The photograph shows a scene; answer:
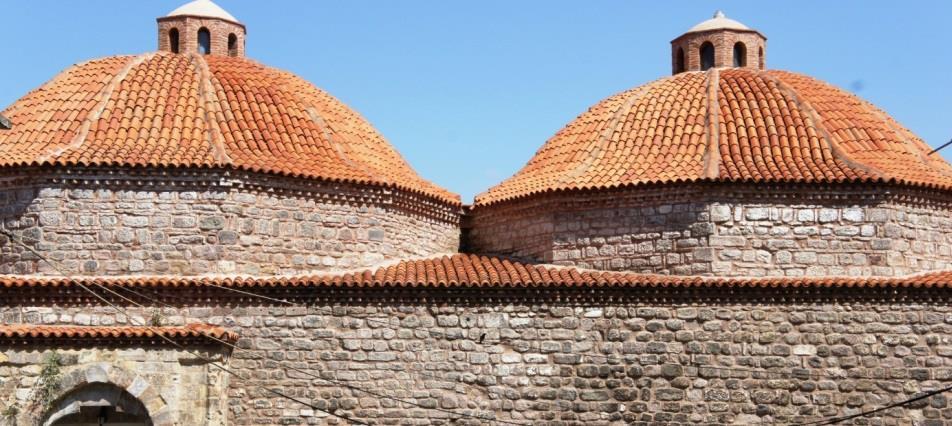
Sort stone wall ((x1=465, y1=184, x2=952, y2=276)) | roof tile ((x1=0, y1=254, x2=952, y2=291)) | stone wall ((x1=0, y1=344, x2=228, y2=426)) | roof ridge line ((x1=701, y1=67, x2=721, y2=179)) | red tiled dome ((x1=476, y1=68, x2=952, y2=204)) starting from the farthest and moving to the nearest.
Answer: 1. red tiled dome ((x1=476, y1=68, x2=952, y2=204))
2. roof ridge line ((x1=701, y1=67, x2=721, y2=179))
3. stone wall ((x1=465, y1=184, x2=952, y2=276))
4. roof tile ((x1=0, y1=254, x2=952, y2=291))
5. stone wall ((x1=0, y1=344, x2=228, y2=426))

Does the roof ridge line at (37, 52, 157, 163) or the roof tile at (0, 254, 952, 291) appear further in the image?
the roof ridge line at (37, 52, 157, 163)

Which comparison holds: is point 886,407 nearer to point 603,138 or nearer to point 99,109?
point 603,138

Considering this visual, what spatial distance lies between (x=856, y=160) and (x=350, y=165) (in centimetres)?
600

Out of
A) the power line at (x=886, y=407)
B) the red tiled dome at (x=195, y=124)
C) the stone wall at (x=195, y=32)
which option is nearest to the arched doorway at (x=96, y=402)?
the red tiled dome at (x=195, y=124)

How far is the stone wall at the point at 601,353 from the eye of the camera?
14.8 meters

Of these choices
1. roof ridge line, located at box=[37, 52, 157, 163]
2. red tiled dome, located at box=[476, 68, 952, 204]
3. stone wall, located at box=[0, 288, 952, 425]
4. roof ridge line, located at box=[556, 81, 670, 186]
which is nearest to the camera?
stone wall, located at box=[0, 288, 952, 425]

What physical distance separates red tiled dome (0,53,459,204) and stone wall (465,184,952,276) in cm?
261

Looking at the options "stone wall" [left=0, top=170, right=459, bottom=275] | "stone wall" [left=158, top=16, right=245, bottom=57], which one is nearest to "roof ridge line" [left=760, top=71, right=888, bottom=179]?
"stone wall" [left=0, top=170, right=459, bottom=275]

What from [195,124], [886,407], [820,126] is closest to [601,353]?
[886,407]

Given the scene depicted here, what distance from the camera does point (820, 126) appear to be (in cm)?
1670

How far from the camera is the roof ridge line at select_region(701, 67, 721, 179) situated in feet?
51.7

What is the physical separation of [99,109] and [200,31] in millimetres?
2706

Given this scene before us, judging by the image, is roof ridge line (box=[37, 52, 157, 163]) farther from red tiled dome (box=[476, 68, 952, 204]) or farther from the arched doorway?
red tiled dome (box=[476, 68, 952, 204])

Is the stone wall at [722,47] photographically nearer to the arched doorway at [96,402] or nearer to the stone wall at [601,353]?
the stone wall at [601,353]
